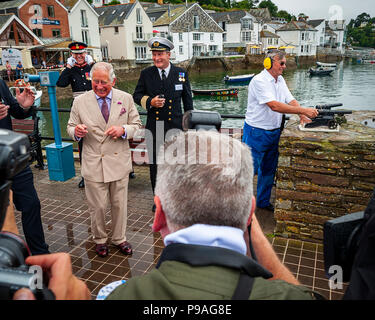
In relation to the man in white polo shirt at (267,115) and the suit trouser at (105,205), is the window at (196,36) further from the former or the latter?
the suit trouser at (105,205)

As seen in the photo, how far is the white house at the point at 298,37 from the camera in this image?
75.3 meters

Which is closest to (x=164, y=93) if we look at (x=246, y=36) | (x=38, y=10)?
(x=38, y=10)

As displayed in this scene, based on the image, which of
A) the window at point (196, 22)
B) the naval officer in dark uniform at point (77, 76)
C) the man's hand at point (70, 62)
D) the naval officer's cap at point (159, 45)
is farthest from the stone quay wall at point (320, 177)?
the window at point (196, 22)

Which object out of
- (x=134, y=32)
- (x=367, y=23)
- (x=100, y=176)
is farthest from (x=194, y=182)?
(x=367, y=23)

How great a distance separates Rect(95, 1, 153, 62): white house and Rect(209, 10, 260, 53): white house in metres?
23.1

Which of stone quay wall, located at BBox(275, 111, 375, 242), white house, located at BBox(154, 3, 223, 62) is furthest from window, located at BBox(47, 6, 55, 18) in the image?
stone quay wall, located at BBox(275, 111, 375, 242)

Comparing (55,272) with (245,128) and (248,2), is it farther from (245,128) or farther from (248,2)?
(248,2)

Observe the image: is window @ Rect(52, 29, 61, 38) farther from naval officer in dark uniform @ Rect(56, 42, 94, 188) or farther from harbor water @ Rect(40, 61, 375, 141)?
naval officer in dark uniform @ Rect(56, 42, 94, 188)

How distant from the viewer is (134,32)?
163ft

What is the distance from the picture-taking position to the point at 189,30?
54281 millimetres

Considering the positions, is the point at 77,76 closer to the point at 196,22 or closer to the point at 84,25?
the point at 84,25

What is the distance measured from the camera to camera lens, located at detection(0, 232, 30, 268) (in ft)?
3.16

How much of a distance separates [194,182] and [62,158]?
4695 millimetres

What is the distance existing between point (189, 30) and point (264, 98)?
177 ft
